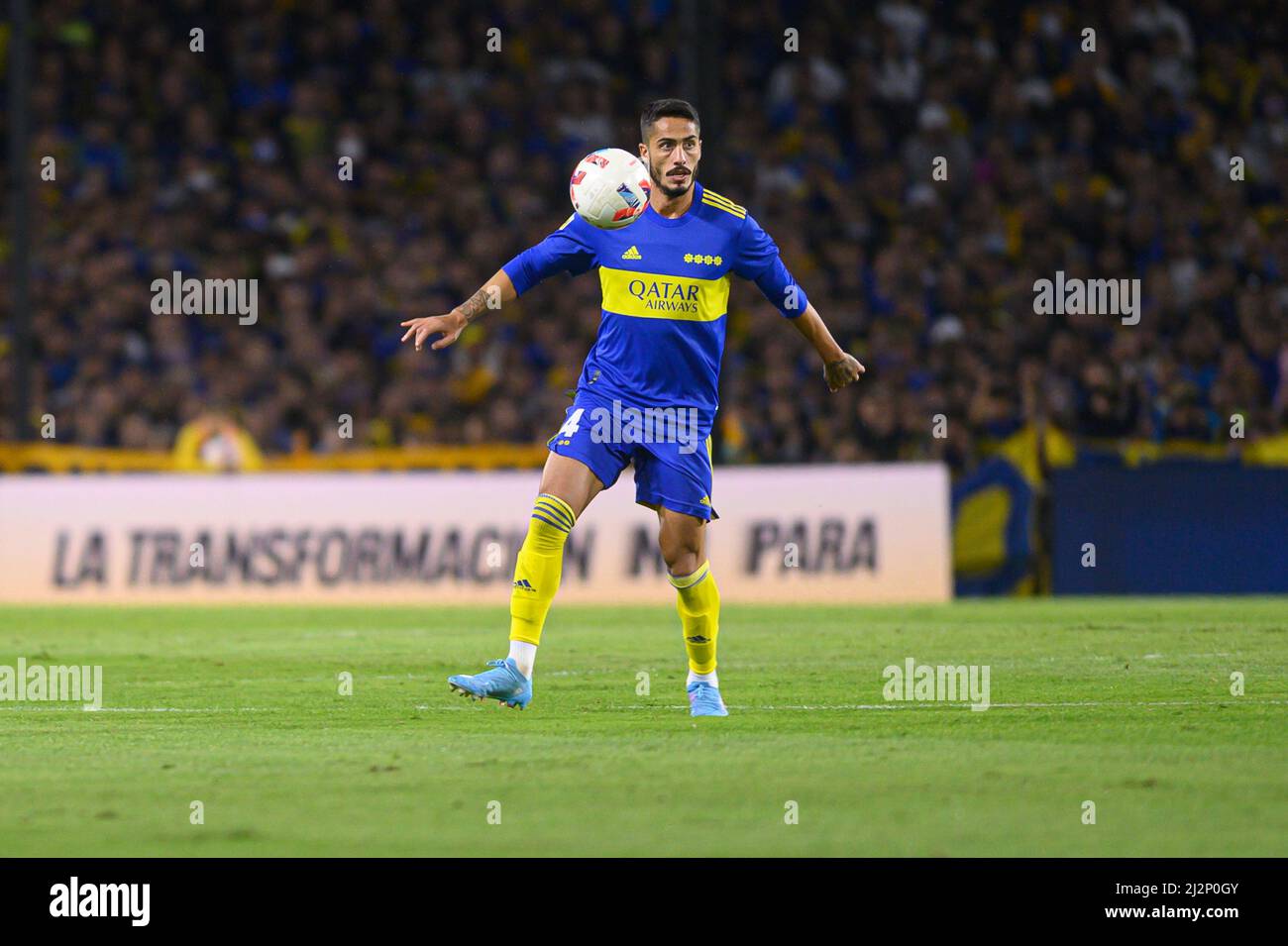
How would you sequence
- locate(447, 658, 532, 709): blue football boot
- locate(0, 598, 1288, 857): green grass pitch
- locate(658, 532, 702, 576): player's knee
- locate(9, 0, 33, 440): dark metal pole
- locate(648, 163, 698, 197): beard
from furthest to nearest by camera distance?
locate(9, 0, 33, 440): dark metal pole < locate(658, 532, 702, 576): player's knee < locate(648, 163, 698, 197): beard < locate(447, 658, 532, 709): blue football boot < locate(0, 598, 1288, 857): green grass pitch

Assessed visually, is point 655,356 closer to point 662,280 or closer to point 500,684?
point 662,280

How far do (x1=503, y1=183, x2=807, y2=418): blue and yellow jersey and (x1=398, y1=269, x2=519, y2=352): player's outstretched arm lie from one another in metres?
0.08

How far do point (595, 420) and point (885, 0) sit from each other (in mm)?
15068

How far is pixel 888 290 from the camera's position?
20531 millimetres

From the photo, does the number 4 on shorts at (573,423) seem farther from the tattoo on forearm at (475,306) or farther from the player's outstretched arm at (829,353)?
the player's outstretched arm at (829,353)

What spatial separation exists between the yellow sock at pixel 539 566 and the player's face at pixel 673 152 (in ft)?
4.41

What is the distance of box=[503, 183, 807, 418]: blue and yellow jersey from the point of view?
865 centimetres

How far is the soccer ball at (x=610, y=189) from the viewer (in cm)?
859

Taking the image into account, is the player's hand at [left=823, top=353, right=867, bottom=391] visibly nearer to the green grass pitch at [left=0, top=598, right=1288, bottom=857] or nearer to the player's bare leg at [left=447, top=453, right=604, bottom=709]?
the player's bare leg at [left=447, top=453, right=604, bottom=709]

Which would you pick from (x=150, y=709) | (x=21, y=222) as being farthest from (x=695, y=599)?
(x=21, y=222)

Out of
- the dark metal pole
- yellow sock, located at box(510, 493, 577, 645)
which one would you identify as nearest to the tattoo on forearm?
yellow sock, located at box(510, 493, 577, 645)

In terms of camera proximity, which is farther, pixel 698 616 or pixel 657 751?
pixel 698 616

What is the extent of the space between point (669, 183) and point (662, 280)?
399mm

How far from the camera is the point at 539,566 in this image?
8.61m
